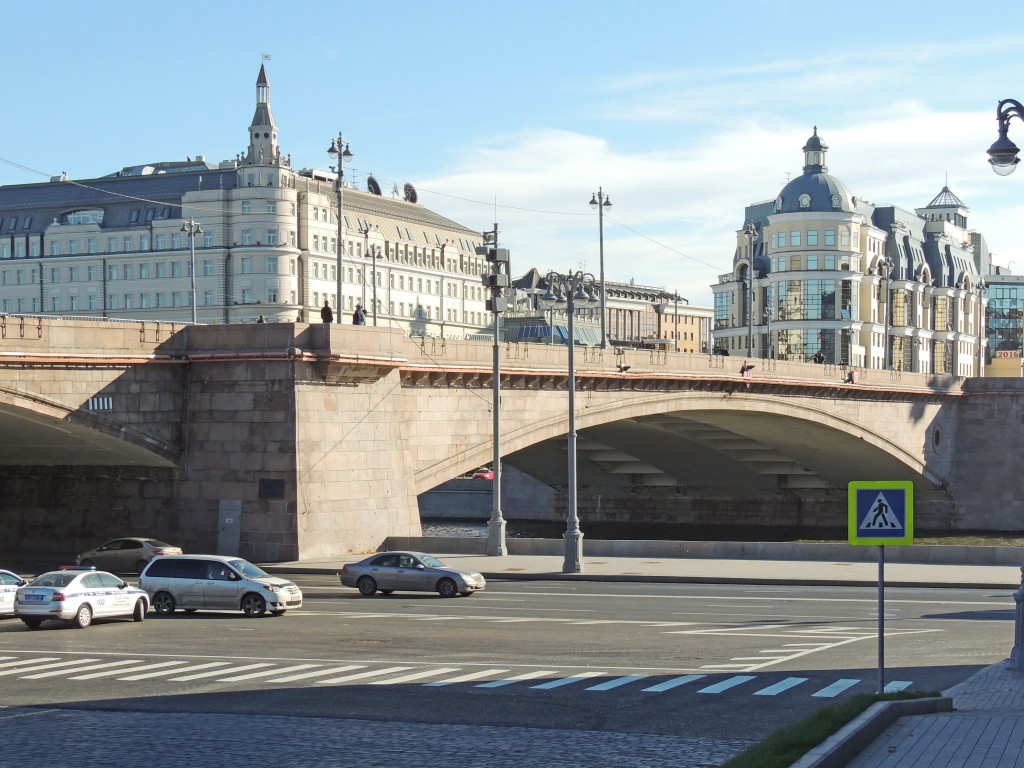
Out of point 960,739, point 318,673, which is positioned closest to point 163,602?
point 318,673

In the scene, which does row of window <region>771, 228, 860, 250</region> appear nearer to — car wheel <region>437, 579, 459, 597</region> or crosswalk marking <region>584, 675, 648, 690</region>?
car wheel <region>437, 579, 459, 597</region>

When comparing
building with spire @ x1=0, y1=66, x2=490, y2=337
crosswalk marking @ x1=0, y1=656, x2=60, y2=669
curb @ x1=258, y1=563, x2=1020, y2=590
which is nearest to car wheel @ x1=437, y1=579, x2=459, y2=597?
curb @ x1=258, y1=563, x2=1020, y2=590

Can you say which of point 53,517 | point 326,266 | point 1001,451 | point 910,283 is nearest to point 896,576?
point 53,517

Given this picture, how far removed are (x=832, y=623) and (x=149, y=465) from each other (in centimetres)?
2465

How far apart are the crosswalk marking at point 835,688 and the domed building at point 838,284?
91994mm

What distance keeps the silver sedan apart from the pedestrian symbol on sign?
2020 centimetres

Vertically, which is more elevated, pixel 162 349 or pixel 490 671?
pixel 162 349

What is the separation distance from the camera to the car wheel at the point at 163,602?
33.2 metres

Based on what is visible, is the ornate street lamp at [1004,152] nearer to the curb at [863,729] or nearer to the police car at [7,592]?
the curb at [863,729]

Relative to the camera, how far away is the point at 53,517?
49.6 metres

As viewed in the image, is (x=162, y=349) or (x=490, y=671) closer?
(x=490, y=671)

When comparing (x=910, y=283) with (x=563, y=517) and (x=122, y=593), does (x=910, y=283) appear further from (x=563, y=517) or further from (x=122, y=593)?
(x=122, y=593)

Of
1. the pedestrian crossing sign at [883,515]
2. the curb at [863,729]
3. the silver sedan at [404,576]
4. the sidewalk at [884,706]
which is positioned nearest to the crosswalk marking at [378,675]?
the sidewalk at [884,706]

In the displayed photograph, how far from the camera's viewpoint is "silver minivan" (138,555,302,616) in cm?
3250
